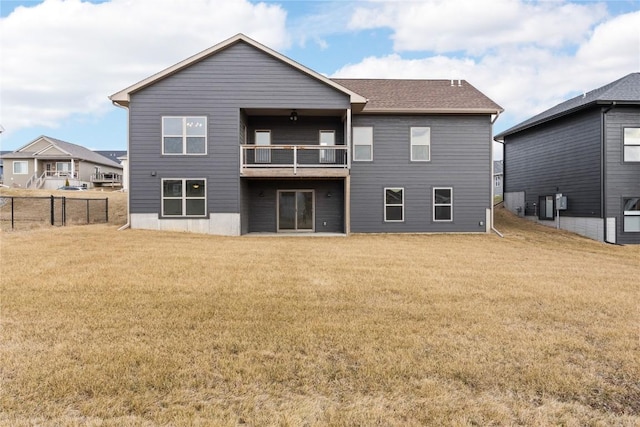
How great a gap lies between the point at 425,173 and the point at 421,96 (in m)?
3.64

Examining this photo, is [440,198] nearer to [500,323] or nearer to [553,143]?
[553,143]

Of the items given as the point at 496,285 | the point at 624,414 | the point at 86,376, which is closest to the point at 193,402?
the point at 86,376

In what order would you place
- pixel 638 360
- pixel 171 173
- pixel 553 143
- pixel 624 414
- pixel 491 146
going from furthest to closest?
pixel 553 143
pixel 491 146
pixel 171 173
pixel 638 360
pixel 624 414

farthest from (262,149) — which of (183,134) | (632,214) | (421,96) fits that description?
(632,214)

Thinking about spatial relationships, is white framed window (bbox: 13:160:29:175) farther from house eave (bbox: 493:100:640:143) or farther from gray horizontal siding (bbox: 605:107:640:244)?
gray horizontal siding (bbox: 605:107:640:244)

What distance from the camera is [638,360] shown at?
12.4ft

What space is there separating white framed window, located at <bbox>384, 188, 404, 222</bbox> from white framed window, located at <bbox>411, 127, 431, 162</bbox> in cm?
160

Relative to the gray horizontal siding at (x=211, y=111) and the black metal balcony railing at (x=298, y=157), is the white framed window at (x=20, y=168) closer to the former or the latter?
the gray horizontal siding at (x=211, y=111)

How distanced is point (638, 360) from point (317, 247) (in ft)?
28.5

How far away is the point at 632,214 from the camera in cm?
1579

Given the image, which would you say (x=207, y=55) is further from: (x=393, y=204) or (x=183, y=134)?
(x=393, y=204)

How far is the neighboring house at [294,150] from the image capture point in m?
15.1

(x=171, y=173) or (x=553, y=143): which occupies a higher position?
(x=553, y=143)

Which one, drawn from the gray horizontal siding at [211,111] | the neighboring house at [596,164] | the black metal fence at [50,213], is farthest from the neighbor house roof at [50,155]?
the neighboring house at [596,164]
